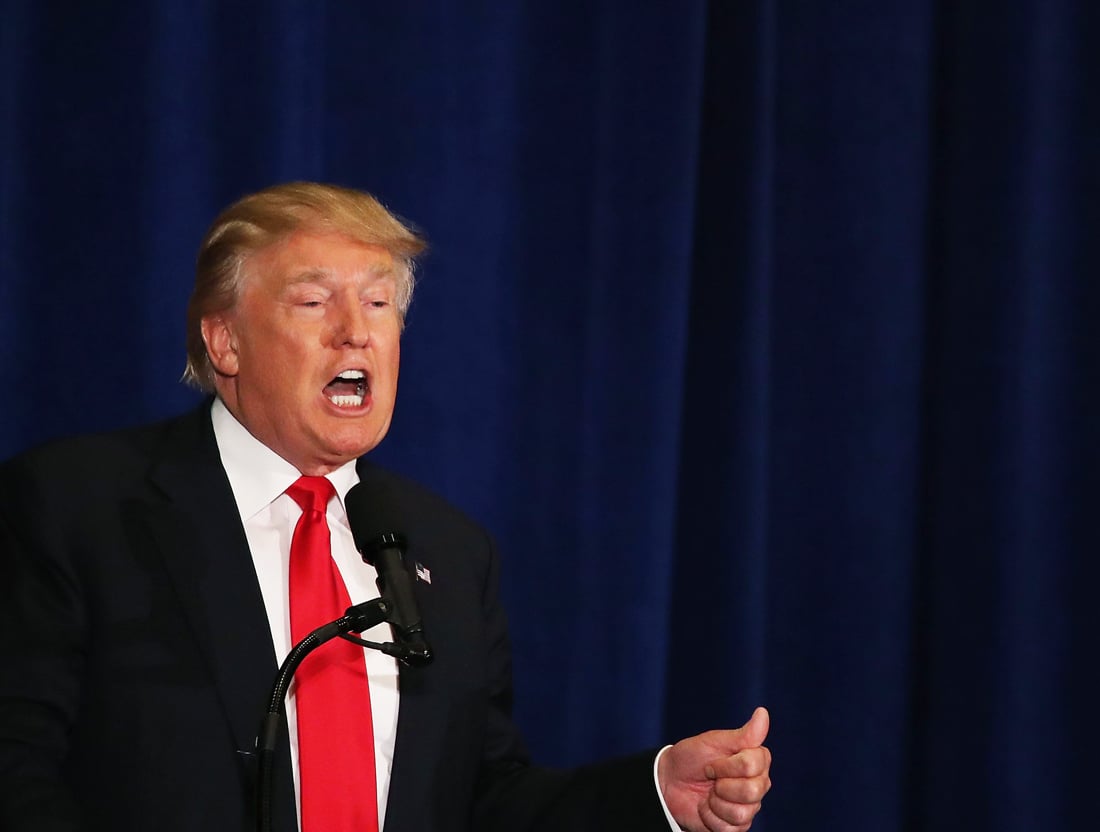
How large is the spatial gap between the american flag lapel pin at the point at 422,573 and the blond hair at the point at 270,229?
1.47ft

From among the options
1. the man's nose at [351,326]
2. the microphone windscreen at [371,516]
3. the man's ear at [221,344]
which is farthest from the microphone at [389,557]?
the man's ear at [221,344]

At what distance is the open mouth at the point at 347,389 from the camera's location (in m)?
2.35

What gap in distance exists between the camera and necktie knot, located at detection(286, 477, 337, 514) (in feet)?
7.57

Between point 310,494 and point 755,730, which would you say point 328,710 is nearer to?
point 310,494

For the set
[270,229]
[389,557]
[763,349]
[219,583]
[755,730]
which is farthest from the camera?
[763,349]

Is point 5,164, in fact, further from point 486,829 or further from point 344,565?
point 486,829

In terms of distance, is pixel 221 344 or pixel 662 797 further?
pixel 221 344

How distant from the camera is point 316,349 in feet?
7.64

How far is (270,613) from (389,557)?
0.46 meters

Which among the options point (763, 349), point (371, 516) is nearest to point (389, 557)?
point (371, 516)

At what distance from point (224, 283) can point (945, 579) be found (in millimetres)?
1680

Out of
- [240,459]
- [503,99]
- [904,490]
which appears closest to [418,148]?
[503,99]

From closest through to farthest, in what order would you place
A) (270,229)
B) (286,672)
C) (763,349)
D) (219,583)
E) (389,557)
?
1. (286,672)
2. (389,557)
3. (219,583)
4. (270,229)
5. (763,349)

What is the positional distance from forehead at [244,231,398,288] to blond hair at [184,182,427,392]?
0.04ft
